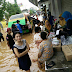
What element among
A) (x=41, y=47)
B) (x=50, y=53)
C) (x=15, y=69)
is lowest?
(x=15, y=69)

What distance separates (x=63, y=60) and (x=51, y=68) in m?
0.43

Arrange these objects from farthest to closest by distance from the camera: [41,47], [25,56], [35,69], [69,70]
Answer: [35,69]
[41,47]
[25,56]
[69,70]

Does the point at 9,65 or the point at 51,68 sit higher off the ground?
the point at 51,68

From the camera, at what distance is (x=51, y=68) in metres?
1.93

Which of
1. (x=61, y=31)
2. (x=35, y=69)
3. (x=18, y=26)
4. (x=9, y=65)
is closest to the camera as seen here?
(x=35, y=69)

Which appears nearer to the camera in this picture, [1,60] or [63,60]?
[63,60]

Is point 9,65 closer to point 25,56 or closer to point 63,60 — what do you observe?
point 25,56

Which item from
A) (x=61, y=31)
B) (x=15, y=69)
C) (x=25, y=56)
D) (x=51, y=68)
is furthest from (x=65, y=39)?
(x=15, y=69)

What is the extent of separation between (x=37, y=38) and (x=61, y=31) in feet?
3.26

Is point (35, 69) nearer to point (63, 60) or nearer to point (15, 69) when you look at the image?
point (15, 69)

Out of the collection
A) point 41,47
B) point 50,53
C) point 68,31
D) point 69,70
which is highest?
point 68,31

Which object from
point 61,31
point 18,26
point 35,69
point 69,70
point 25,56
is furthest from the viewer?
point 18,26

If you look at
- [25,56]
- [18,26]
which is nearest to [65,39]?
[25,56]

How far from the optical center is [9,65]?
10.6 ft
